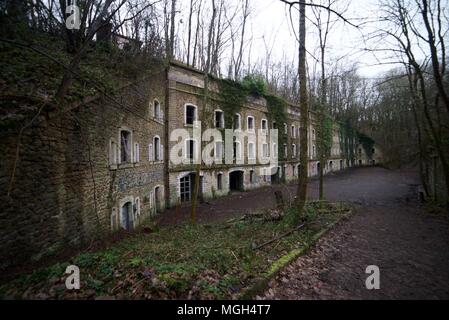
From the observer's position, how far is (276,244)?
5.82m

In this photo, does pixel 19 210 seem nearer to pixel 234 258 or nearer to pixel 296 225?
pixel 234 258

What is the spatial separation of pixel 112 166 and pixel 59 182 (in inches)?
120

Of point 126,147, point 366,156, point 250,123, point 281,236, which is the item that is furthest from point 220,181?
point 366,156

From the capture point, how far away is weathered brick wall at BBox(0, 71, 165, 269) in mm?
4398

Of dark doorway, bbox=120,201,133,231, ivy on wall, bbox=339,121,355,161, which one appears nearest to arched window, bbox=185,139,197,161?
dark doorway, bbox=120,201,133,231

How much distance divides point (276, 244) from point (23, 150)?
5.84m

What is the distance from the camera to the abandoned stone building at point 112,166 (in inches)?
183

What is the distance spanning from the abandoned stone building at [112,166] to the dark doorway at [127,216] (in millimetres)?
41

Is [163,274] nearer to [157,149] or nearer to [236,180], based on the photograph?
[157,149]

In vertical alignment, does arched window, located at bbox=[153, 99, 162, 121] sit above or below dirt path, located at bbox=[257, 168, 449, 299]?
above

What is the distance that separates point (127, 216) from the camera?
32.7 ft

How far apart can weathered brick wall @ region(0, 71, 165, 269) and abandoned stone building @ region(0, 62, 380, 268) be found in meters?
0.02

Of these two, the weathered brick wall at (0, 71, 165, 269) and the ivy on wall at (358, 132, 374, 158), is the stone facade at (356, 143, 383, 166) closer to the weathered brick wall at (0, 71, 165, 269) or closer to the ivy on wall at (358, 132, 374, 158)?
the ivy on wall at (358, 132, 374, 158)
